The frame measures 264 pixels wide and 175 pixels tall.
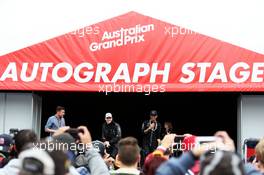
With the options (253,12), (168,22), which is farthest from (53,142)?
(253,12)

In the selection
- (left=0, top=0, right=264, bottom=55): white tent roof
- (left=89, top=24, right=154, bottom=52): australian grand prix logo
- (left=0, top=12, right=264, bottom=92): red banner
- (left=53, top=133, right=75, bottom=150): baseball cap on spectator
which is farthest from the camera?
(left=0, top=0, right=264, bottom=55): white tent roof

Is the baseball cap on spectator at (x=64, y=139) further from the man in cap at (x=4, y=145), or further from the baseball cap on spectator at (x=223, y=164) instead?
the man in cap at (x=4, y=145)

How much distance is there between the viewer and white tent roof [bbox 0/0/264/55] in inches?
610

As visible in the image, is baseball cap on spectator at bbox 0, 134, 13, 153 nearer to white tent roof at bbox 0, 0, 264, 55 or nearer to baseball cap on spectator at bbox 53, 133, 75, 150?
baseball cap on spectator at bbox 53, 133, 75, 150

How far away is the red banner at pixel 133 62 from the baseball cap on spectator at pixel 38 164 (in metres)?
11.5

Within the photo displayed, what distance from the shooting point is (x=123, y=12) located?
16062 mm

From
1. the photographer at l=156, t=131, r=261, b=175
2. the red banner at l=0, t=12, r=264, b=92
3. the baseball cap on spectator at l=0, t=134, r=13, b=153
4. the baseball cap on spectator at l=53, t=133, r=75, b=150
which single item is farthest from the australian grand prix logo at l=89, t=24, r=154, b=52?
the photographer at l=156, t=131, r=261, b=175

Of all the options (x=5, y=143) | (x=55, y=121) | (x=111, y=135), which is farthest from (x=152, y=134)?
(x=5, y=143)

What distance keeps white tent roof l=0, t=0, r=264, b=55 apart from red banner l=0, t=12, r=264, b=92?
969mm

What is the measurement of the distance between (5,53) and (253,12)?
668 centimetres

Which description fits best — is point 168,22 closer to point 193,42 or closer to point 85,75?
point 193,42

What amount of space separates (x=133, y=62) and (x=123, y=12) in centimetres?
214

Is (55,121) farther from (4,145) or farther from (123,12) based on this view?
(4,145)

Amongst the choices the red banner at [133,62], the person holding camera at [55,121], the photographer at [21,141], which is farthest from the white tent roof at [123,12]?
the photographer at [21,141]
